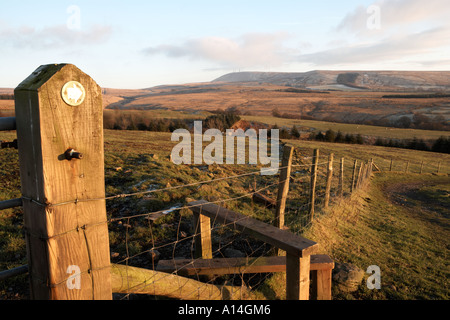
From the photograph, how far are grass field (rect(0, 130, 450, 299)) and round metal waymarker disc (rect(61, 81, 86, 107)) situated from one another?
76.4 inches

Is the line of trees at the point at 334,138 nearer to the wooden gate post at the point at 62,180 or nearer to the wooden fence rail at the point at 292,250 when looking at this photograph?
the wooden fence rail at the point at 292,250

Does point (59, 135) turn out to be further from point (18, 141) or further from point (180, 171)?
point (180, 171)

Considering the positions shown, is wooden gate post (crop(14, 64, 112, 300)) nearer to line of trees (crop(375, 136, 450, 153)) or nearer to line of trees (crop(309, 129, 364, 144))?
line of trees (crop(309, 129, 364, 144))

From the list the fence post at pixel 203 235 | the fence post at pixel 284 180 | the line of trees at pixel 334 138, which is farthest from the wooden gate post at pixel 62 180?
the line of trees at pixel 334 138

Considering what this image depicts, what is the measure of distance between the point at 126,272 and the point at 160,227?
3531mm

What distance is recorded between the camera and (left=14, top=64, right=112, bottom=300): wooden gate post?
1.59 meters

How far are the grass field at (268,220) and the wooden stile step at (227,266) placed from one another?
1.20 feet

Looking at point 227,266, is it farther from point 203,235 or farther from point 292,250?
point 292,250

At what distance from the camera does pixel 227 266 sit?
374cm

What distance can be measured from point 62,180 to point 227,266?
258 cm

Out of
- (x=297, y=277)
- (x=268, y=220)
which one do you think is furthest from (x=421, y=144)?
(x=297, y=277)

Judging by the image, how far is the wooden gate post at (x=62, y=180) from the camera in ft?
5.20
